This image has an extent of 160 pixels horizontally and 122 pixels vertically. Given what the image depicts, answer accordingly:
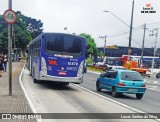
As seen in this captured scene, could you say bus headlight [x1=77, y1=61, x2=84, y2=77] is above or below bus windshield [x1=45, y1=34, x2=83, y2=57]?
below

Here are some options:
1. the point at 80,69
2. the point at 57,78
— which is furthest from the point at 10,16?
the point at 80,69

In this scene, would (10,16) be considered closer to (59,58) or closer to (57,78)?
(59,58)

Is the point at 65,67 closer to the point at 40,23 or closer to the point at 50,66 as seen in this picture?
the point at 50,66

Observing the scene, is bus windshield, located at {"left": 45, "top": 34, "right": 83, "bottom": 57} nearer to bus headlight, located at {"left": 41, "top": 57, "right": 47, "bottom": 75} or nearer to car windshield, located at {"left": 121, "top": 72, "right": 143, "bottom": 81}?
bus headlight, located at {"left": 41, "top": 57, "right": 47, "bottom": 75}

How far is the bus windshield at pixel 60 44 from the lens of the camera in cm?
2150

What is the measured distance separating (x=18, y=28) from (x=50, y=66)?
75290mm

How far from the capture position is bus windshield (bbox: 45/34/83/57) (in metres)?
21.5

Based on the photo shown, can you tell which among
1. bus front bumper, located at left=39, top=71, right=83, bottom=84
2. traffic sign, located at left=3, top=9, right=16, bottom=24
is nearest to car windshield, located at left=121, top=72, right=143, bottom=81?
bus front bumper, located at left=39, top=71, right=83, bottom=84

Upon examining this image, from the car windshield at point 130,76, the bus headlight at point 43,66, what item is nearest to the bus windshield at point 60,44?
the bus headlight at point 43,66

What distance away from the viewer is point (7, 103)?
45.0ft

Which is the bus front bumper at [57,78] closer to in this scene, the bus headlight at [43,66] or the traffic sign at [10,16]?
the bus headlight at [43,66]

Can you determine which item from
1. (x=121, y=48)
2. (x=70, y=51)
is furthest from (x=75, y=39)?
(x=121, y=48)

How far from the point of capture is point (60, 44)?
21.5 m

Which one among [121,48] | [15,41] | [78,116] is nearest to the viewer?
[78,116]
